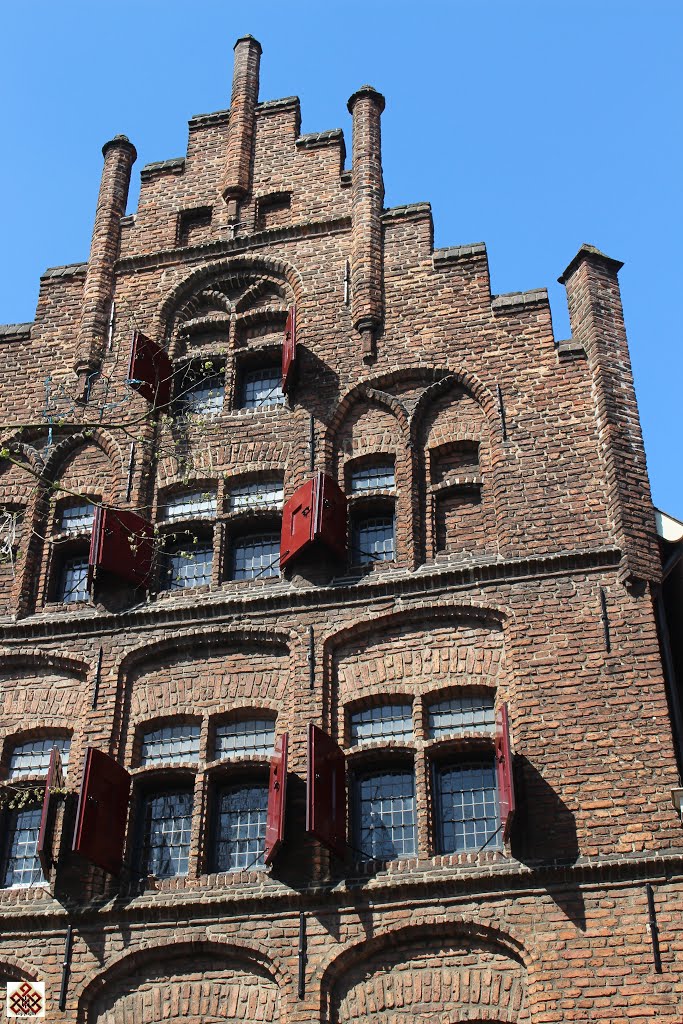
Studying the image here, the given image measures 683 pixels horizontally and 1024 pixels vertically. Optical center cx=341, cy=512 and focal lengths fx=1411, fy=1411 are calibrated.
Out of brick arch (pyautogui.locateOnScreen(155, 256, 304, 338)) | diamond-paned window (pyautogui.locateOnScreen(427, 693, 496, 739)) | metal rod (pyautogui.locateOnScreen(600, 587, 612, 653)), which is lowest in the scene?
diamond-paned window (pyautogui.locateOnScreen(427, 693, 496, 739))

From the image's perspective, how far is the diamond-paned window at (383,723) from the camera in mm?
15961

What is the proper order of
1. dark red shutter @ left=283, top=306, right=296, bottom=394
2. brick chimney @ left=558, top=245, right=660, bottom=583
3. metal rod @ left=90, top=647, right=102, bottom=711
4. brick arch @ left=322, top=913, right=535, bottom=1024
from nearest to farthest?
1. brick arch @ left=322, top=913, right=535, bottom=1024
2. brick chimney @ left=558, top=245, right=660, bottom=583
3. metal rod @ left=90, top=647, right=102, bottom=711
4. dark red shutter @ left=283, top=306, right=296, bottom=394

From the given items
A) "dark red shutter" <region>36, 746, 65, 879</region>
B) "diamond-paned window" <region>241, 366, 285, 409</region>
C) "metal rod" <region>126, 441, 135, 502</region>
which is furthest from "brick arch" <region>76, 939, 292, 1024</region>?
"diamond-paned window" <region>241, 366, 285, 409</region>

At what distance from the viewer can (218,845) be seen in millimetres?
15758

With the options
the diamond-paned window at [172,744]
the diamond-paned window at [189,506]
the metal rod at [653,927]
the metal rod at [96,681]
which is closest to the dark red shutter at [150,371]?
the diamond-paned window at [189,506]

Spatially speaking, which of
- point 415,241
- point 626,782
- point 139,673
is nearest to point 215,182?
point 415,241

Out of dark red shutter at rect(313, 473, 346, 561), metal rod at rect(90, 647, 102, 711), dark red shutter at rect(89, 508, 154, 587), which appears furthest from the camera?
dark red shutter at rect(89, 508, 154, 587)

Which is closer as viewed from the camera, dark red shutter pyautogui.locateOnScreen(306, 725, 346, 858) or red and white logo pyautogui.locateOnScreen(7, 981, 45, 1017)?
dark red shutter pyautogui.locateOnScreen(306, 725, 346, 858)

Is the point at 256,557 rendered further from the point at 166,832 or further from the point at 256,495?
the point at 166,832

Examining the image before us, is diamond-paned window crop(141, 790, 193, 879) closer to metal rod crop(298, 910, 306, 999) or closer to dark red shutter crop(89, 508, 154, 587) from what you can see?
metal rod crop(298, 910, 306, 999)

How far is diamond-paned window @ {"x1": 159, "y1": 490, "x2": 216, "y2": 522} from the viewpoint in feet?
60.4

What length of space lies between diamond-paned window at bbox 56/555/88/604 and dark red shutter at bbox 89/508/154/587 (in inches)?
31.3

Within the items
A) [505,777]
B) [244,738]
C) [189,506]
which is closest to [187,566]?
[189,506]

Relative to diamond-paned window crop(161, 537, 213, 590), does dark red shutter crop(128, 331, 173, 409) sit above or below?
above
